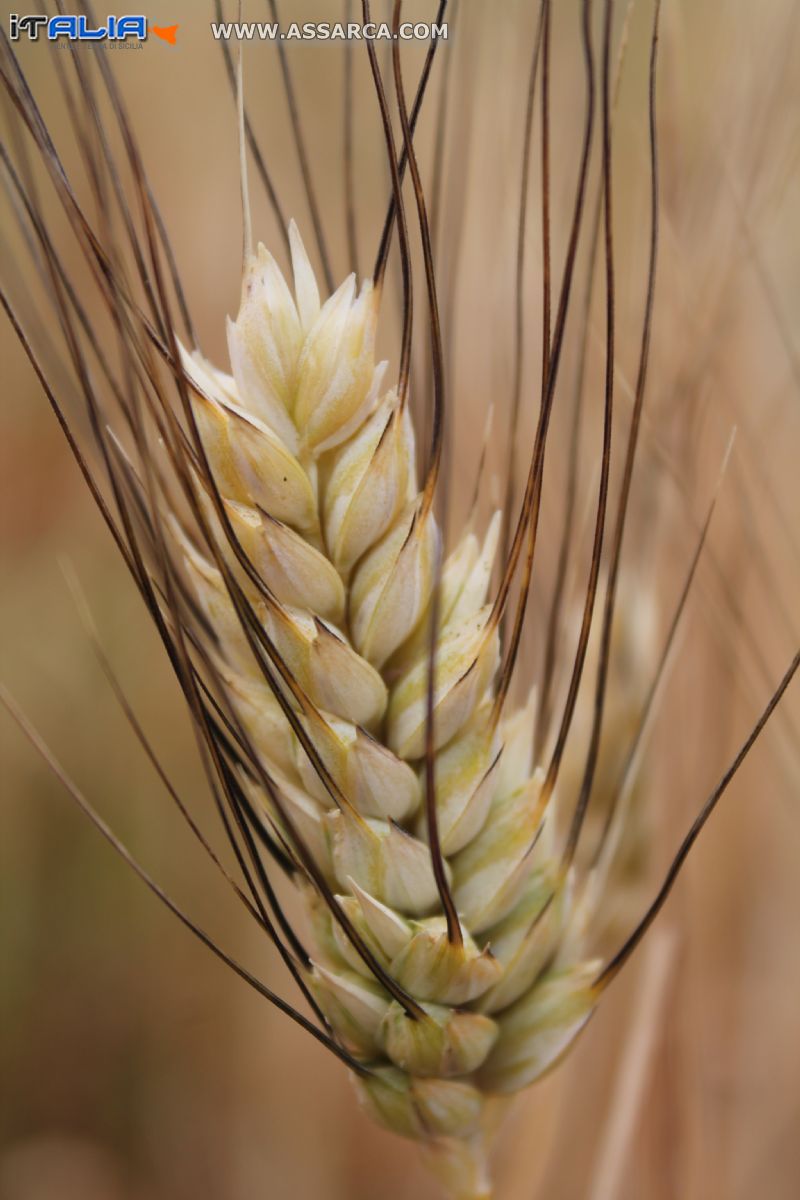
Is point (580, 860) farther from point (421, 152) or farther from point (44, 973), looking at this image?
point (421, 152)

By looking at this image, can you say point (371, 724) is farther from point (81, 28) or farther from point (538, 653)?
point (81, 28)

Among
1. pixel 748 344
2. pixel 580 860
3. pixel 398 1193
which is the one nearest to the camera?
pixel 580 860

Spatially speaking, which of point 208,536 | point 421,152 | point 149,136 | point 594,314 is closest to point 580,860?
point 208,536

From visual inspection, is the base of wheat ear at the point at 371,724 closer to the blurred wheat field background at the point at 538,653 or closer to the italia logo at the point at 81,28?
the italia logo at the point at 81,28

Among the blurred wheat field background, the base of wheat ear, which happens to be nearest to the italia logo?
the base of wheat ear

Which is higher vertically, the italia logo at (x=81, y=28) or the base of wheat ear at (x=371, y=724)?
the italia logo at (x=81, y=28)

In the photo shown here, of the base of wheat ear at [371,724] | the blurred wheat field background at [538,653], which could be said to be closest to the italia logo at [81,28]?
the base of wheat ear at [371,724]

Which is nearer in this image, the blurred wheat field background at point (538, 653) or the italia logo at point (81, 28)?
the italia logo at point (81, 28)

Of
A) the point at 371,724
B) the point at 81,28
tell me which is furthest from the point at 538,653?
the point at 81,28
